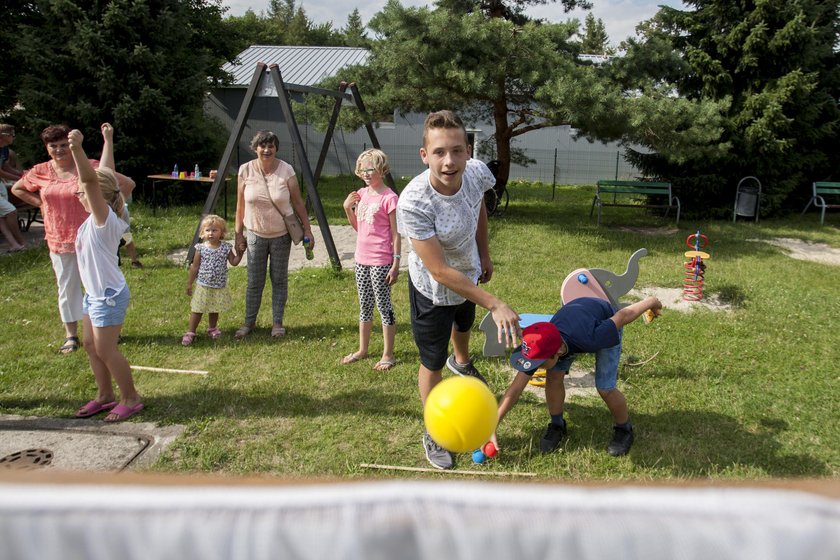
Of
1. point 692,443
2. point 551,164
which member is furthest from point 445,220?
point 551,164

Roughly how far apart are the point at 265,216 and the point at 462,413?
431 cm

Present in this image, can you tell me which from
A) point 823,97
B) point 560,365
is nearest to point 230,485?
point 560,365

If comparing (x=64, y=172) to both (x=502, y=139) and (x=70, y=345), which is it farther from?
(x=502, y=139)

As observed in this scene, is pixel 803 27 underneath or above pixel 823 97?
above

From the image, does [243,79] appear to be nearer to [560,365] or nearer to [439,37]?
[439,37]

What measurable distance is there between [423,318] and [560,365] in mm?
914

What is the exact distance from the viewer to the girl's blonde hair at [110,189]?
14.2 ft

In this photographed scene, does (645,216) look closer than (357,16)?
Yes

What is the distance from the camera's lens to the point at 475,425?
2303 millimetres

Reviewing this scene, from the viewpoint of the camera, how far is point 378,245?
17.9ft

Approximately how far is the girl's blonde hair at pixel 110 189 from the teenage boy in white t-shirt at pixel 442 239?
2.16 m

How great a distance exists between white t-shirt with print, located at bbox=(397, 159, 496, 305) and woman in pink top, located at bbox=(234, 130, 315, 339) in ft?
8.57

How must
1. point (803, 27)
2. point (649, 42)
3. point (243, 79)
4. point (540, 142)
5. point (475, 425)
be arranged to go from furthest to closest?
point (243, 79)
point (540, 142)
point (803, 27)
point (649, 42)
point (475, 425)

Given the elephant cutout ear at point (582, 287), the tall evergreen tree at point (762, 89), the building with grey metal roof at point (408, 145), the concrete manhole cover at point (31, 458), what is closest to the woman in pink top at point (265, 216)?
the concrete manhole cover at point (31, 458)
